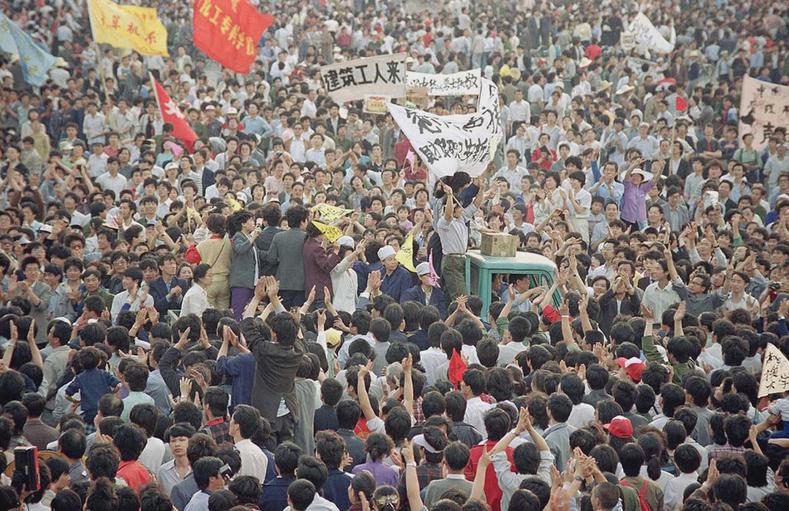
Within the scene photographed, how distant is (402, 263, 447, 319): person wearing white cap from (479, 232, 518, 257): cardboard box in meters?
0.68

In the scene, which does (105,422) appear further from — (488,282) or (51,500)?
(488,282)

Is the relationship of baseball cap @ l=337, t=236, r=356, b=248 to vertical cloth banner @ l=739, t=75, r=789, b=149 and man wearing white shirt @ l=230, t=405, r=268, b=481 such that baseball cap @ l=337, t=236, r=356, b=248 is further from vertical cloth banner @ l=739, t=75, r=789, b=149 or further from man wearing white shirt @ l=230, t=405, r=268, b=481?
vertical cloth banner @ l=739, t=75, r=789, b=149

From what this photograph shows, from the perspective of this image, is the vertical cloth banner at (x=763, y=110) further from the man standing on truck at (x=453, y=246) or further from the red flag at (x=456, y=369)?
the red flag at (x=456, y=369)

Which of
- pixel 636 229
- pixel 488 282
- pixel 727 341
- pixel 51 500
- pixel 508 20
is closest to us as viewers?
pixel 51 500

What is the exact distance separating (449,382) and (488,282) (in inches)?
125

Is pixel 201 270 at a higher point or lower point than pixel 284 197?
higher

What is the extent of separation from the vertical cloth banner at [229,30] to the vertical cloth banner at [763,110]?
8.57 m

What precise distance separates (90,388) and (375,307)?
3426 millimetres

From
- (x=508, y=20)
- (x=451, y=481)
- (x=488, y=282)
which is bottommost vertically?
(x=508, y=20)

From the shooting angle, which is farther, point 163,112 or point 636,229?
point 163,112

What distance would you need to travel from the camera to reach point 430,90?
63.7ft

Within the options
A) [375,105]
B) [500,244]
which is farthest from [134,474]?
[375,105]

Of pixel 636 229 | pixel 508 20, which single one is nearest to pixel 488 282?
pixel 636 229

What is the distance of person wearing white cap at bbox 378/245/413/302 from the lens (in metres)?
12.6
